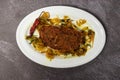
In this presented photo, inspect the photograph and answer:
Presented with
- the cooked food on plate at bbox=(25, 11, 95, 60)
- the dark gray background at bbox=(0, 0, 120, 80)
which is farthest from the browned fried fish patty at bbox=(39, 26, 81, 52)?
the dark gray background at bbox=(0, 0, 120, 80)

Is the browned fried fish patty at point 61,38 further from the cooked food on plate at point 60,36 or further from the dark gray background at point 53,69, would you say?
the dark gray background at point 53,69

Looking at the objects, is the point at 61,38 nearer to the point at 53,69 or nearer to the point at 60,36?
the point at 60,36

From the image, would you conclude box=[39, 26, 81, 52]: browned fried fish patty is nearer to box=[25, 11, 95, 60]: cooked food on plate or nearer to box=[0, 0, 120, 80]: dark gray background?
box=[25, 11, 95, 60]: cooked food on plate

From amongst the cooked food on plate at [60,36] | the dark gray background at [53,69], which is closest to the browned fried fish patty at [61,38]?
the cooked food on plate at [60,36]

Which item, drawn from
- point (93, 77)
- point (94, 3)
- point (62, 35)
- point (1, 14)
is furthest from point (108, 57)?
point (1, 14)

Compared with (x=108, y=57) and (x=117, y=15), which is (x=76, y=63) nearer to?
(x=108, y=57)
